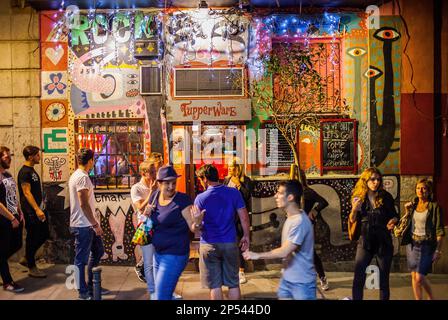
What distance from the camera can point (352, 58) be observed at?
29.5 feet

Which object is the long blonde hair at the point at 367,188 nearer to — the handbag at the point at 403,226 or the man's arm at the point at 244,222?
the handbag at the point at 403,226

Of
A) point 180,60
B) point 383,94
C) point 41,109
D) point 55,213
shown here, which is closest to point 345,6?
point 383,94

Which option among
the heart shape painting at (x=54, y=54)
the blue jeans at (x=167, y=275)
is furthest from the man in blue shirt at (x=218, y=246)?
the heart shape painting at (x=54, y=54)

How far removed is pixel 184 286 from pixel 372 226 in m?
3.22

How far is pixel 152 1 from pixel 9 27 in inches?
106

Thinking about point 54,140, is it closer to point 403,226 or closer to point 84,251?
point 84,251

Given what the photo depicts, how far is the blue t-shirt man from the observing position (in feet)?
19.4

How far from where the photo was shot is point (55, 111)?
29.5 feet

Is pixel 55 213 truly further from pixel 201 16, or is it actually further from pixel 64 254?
pixel 201 16

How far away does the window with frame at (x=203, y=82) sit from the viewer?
356 inches

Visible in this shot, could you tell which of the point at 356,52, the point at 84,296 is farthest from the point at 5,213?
the point at 356,52
